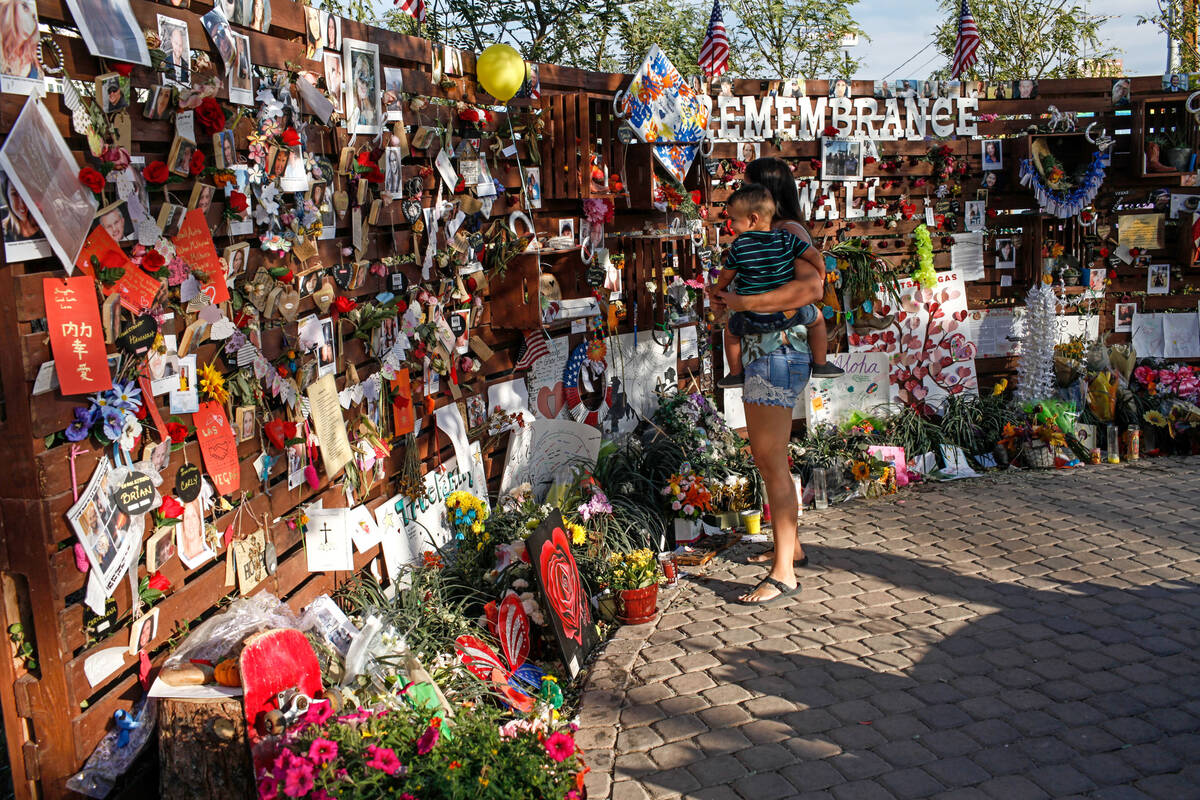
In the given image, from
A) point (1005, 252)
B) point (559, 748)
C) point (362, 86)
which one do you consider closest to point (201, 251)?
point (362, 86)

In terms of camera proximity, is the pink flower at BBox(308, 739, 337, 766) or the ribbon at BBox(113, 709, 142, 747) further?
the ribbon at BBox(113, 709, 142, 747)

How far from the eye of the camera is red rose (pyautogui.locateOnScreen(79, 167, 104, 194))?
9.67 feet

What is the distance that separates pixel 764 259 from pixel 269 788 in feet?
11.9

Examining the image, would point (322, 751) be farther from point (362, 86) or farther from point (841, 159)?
point (841, 159)

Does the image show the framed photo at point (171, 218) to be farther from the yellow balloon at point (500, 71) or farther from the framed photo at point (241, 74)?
the yellow balloon at point (500, 71)

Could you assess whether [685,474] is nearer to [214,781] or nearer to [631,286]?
[631,286]

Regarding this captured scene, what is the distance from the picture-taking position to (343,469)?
4.55 m

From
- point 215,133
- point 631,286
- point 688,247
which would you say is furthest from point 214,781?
point 688,247

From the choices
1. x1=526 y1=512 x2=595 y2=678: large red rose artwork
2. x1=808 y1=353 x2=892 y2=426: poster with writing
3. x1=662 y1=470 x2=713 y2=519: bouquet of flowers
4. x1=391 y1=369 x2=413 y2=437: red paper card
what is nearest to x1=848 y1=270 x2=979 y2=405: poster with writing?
x1=808 y1=353 x2=892 y2=426: poster with writing

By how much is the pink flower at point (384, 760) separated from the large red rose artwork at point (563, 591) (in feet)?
5.06

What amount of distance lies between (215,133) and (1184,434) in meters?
7.73

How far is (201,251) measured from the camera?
11.4 ft

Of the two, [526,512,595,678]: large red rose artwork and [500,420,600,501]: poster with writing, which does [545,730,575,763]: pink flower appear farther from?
[500,420,600,501]: poster with writing

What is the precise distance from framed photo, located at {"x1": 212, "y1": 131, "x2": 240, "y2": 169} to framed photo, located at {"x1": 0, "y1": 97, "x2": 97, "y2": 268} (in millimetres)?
633
